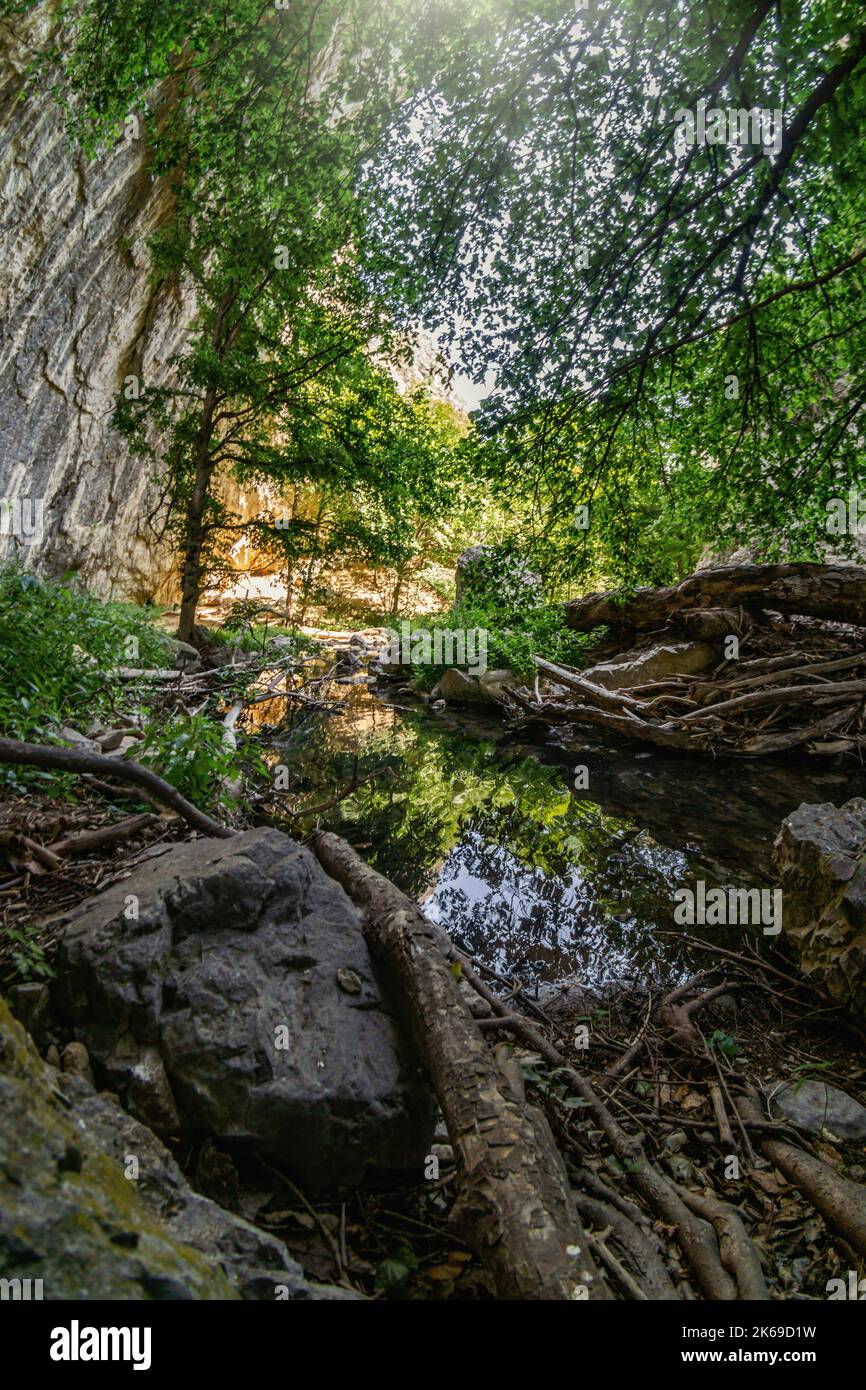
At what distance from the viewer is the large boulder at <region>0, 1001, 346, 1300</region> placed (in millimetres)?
1178

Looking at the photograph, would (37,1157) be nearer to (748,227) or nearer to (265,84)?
(748,227)

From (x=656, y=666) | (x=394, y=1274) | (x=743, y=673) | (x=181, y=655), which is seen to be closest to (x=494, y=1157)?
(x=394, y=1274)

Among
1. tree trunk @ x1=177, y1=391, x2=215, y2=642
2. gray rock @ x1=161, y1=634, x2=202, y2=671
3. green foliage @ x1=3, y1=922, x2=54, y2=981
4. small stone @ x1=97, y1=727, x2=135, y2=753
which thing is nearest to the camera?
green foliage @ x1=3, y1=922, x2=54, y2=981

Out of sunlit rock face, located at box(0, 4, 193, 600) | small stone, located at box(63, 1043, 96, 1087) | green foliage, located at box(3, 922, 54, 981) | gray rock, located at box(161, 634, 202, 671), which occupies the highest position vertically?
sunlit rock face, located at box(0, 4, 193, 600)

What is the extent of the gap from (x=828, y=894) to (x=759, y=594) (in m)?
9.28

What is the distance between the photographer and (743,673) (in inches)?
452

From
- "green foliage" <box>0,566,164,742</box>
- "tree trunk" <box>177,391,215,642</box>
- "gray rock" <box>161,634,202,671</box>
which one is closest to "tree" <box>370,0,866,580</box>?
"green foliage" <box>0,566,164,742</box>

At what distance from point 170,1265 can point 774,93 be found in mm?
6024

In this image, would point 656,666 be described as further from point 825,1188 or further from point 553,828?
point 825,1188

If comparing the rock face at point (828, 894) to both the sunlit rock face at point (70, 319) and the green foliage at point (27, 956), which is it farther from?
the sunlit rock face at point (70, 319)

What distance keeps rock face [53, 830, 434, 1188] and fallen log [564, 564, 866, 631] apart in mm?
8902

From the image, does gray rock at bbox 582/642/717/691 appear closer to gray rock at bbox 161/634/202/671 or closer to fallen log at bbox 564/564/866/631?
fallen log at bbox 564/564/866/631
